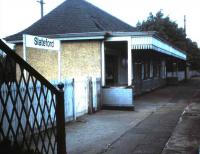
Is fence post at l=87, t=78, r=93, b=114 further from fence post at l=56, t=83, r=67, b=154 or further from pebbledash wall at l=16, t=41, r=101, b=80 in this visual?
fence post at l=56, t=83, r=67, b=154

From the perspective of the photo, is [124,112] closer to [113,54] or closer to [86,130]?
[86,130]

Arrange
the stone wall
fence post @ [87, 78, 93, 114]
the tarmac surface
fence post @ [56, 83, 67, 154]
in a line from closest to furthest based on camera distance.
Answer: fence post @ [56, 83, 67, 154], the tarmac surface, fence post @ [87, 78, 93, 114], the stone wall

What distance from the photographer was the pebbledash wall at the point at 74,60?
16.7 m

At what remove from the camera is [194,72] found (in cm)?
7525

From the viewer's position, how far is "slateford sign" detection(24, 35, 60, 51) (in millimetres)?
12070

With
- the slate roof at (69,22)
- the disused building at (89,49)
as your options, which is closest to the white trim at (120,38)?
the disused building at (89,49)

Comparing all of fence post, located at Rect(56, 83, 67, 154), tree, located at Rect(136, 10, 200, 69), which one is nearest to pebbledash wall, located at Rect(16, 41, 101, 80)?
fence post, located at Rect(56, 83, 67, 154)

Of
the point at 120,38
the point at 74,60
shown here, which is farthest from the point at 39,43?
the point at 74,60

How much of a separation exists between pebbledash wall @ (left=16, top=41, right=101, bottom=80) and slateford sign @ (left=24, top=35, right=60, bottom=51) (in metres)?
2.58

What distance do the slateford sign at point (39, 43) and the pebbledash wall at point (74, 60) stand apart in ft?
8.47

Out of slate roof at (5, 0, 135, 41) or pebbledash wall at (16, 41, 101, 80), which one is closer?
pebbledash wall at (16, 41, 101, 80)

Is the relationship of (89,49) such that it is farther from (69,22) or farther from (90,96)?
(69,22)

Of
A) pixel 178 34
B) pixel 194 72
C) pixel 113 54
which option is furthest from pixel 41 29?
pixel 194 72

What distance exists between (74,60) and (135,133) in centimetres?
740
